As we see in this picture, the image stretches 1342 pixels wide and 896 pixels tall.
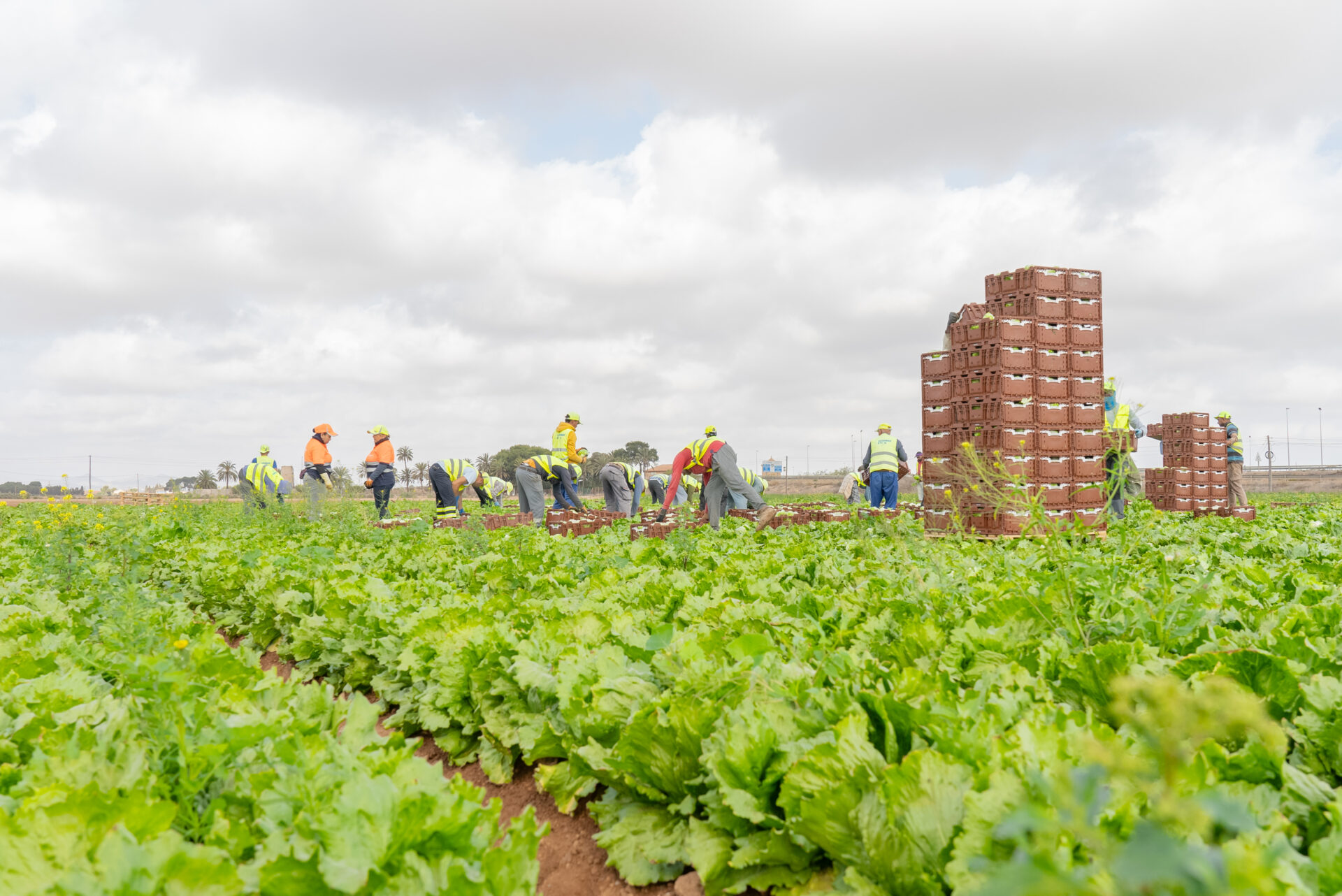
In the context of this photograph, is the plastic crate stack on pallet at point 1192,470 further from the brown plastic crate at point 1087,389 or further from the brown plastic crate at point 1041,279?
the brown plastic crate at point 1041,279

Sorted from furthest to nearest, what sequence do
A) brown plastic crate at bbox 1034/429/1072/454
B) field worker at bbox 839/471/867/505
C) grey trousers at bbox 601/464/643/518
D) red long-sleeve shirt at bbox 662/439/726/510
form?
field worker at bbox 839/471/867/505 < grey trousers at bbox 601/464/643/518 < red long-sleeve shirt at bbox 662/439/726/510 < brown plastic crate at bbox 1034/429/1072/454

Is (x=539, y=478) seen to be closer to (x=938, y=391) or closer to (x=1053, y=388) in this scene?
(x=938, y=391)

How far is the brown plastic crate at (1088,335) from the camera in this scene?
10109 mm

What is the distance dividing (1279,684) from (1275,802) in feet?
2.95

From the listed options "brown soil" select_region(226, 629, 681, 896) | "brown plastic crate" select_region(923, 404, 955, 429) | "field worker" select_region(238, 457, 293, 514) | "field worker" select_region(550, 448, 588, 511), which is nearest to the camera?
"brown soil" select_region(226, 629, 681, 896)

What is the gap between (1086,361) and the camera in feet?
33.3

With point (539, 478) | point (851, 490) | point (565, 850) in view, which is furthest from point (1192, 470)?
point (565, 850)

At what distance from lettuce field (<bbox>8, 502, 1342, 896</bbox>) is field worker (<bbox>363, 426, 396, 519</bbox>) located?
11.9 m

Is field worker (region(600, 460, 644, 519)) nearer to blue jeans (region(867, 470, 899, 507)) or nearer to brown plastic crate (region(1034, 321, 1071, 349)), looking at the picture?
blue jeans (region(867, 470, 899, 507))

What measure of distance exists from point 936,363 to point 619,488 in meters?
8.25

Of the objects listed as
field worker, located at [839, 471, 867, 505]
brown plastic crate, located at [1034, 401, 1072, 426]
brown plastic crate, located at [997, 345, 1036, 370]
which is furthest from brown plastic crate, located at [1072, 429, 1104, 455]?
field worker, located at [839, 471, 867, 505]

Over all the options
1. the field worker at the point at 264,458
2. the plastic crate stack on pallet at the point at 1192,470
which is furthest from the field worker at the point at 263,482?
the plastic crate stack on pallet at the point at 1192,470

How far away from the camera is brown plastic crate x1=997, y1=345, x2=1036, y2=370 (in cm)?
973

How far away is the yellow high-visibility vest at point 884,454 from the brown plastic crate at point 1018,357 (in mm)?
4117
